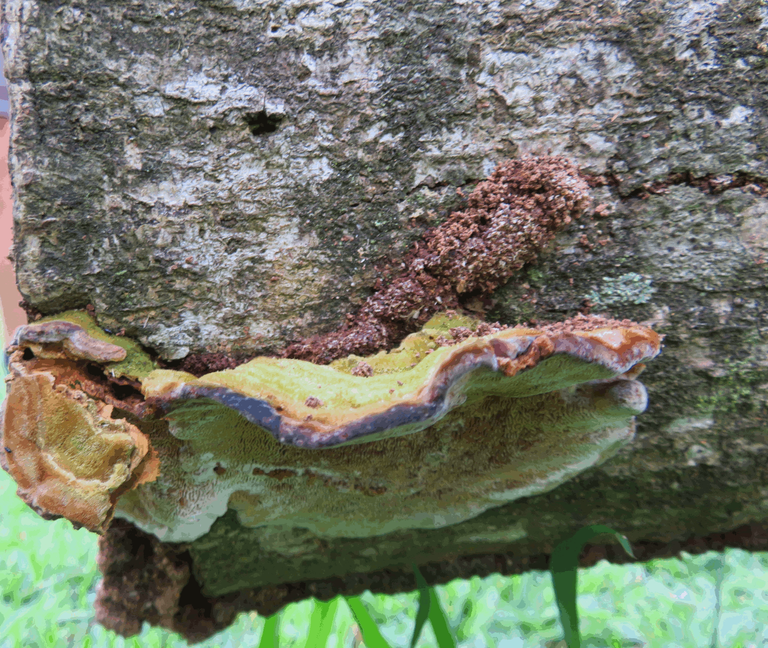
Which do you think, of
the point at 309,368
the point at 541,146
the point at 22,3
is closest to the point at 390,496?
the point at 309,368

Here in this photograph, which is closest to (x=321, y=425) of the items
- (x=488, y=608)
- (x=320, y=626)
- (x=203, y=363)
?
(x=203, y=363)

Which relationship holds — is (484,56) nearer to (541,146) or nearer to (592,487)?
(541,146)

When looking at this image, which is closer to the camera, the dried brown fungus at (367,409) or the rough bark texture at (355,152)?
the dried brown fungus at (367,409)

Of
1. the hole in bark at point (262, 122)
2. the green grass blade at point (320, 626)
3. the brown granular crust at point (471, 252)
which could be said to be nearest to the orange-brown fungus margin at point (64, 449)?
the brown granular crust at point (471, 252)

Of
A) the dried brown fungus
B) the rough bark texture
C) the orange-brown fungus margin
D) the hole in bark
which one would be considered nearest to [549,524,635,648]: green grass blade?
the dried brown fungus

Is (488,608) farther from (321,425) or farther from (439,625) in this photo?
(321,425)

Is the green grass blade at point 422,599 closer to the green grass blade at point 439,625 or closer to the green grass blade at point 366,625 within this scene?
the green grass blade at point 439,625

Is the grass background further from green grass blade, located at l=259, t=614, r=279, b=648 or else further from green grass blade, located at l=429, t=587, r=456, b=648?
green grass blade, located at l=429, t=587, r=456, b=648
